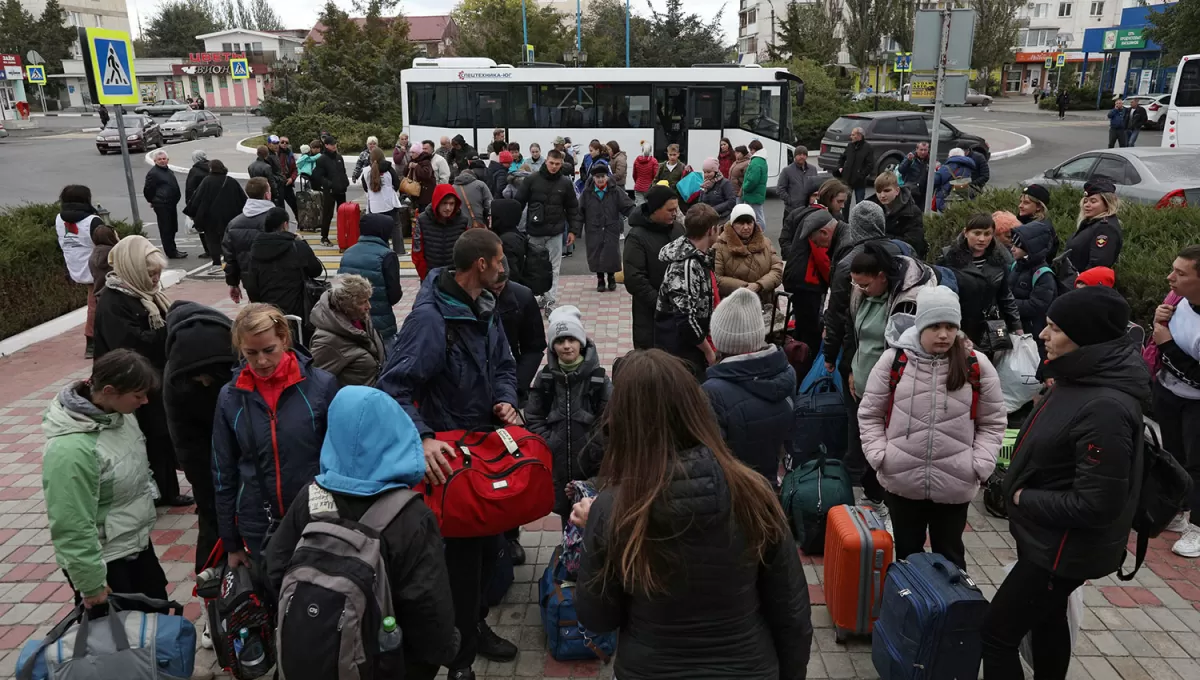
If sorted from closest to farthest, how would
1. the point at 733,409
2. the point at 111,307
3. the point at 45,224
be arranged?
the point at 733,409 < the point at 111,307 < the point at 45,224

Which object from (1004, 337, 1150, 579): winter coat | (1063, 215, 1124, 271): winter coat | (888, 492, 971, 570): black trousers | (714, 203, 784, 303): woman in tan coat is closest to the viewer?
(1004, 337, 1150, 579): winter coat

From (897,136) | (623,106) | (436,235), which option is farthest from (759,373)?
(897,136)

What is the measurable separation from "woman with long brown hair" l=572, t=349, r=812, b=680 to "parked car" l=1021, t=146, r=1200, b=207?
35.7 ft

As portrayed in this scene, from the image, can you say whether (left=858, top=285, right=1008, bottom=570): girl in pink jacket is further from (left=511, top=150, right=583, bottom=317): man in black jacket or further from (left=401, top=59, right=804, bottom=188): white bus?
(left=401, top=59, right=804, bottom=188): white bus

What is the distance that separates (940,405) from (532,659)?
92.0 inches

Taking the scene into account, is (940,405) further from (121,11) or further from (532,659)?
(121,11)

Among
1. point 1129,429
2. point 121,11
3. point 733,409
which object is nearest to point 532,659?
point 733,409

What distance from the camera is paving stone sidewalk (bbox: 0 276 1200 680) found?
12.9 ft

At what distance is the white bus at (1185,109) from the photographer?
2011cm

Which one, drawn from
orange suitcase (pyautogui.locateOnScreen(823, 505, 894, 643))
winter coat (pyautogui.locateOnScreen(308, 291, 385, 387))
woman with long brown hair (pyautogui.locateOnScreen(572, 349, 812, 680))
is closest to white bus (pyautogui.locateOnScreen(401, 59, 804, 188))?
winter coat (pyautogui.locateOnScreen(308, 291, 385, 387))

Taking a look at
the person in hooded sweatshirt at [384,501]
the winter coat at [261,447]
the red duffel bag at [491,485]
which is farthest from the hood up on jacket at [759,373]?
the winter coat at [261,447]

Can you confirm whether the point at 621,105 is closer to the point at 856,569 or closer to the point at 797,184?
the point at 797,184

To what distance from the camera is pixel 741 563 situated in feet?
7.21

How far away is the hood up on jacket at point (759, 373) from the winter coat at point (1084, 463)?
1.04 meters
